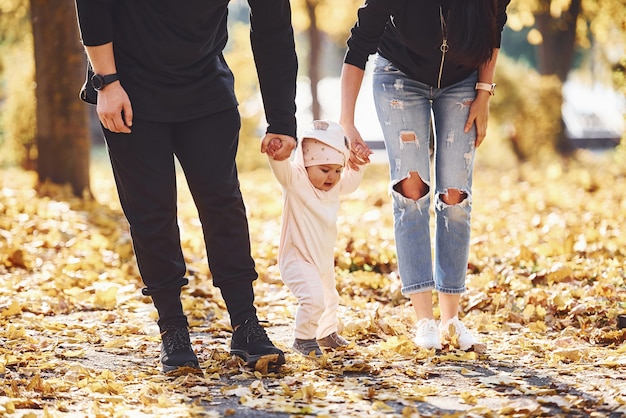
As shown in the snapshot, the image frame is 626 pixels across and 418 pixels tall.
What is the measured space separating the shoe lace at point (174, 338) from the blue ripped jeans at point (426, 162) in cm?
100

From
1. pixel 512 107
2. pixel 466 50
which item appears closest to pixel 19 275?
pixel 466 50

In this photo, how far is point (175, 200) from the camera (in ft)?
11.4

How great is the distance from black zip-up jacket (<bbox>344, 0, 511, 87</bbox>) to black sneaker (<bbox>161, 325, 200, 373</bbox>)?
1291mm

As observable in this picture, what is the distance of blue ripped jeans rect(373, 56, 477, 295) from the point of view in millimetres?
→ 3902

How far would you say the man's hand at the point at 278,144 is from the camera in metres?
3.58

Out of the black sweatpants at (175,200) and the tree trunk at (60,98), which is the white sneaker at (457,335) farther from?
the tree trunk at (60,98)

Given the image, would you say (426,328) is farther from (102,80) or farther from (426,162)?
(102,80)

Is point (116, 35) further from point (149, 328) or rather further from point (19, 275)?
point (19, 275)

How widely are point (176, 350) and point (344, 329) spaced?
104 cm

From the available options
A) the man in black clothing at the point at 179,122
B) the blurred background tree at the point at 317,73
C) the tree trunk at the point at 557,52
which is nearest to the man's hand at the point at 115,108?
the man in black clothing at the point at 179,122

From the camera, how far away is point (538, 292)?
195 inches

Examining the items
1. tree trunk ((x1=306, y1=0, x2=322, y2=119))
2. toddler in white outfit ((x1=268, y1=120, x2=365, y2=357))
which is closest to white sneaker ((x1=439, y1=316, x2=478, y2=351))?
toddler in white outfit ((x1=268, y1=120, x2=365, y2=357))

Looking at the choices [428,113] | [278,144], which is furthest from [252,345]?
[428,113]

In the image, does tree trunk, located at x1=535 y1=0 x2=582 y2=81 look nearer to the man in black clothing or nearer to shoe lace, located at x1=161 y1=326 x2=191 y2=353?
the man in black clothing
